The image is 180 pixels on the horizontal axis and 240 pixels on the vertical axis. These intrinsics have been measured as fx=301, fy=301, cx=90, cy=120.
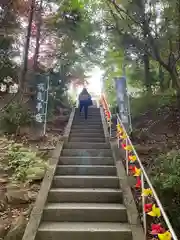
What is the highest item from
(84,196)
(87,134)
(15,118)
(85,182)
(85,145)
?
(15,118)

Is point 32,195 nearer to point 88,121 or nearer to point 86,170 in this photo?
point 86,170

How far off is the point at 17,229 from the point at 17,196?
3.21 feet

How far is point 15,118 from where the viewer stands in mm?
9875

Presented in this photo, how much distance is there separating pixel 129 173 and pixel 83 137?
342 cm

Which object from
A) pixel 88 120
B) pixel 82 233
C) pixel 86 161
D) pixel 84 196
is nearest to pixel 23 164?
pixel 86 161

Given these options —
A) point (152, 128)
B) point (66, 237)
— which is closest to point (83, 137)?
point (152, 128)

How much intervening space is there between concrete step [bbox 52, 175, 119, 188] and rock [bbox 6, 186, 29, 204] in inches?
32.4

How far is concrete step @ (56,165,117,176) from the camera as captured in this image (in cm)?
723

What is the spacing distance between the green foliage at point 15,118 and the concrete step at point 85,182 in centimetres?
370

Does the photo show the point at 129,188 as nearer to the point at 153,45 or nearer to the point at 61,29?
the point at 153,45

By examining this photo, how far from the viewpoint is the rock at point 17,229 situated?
4883 millimetres

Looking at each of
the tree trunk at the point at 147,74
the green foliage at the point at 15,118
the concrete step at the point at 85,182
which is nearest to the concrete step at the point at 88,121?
the green foliage at the point at 15,118

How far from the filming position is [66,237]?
4.96 metres

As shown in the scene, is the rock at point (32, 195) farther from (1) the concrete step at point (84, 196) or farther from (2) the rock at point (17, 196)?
(1) the concrete step at point (84, 196)
